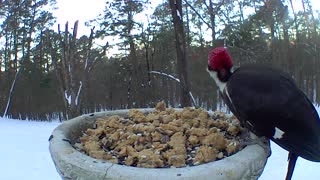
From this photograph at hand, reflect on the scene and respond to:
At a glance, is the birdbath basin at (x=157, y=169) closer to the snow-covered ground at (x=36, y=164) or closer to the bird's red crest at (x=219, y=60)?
the bird's red crest at (x=219, y=60)

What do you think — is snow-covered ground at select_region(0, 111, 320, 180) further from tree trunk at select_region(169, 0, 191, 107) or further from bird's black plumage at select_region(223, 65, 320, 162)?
bird's black plumage at select_region(223, 65, 320, 162)

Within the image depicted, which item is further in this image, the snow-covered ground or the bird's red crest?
the snow-covered ground

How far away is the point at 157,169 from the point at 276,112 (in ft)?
1.39

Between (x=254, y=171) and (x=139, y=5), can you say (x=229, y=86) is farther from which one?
(x=139, y=5)

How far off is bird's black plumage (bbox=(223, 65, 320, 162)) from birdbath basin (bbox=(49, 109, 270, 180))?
0.09 meters

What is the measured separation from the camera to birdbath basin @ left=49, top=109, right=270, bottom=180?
3.21 feet

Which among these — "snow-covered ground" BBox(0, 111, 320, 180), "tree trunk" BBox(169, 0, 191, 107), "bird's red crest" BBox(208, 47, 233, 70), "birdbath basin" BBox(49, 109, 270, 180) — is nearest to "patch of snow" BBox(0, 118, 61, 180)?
"snow-covered ground" BBox(0, 111, 320, 180)

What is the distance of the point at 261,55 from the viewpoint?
41.0 ft

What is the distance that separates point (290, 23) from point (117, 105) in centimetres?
717

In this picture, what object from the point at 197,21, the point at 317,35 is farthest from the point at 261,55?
the point at 197,21

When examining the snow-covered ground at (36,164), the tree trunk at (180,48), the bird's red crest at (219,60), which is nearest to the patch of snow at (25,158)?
the snow-covered ground at (36,164)

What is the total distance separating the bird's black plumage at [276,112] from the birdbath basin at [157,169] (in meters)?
0.09

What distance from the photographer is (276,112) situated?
1166 mm

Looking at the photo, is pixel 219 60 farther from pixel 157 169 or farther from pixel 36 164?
pixel 36 164
